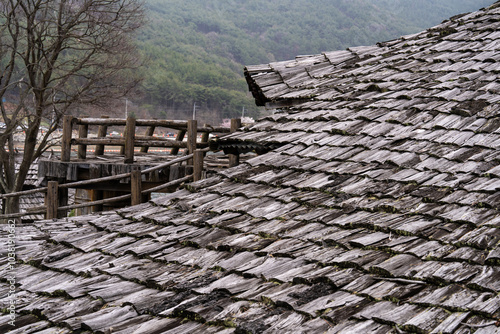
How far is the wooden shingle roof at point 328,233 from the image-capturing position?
2650 millimetres

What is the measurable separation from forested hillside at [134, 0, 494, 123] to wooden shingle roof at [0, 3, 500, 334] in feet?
139

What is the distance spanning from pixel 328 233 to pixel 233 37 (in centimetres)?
9220

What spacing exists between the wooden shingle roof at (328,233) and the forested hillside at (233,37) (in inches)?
1667

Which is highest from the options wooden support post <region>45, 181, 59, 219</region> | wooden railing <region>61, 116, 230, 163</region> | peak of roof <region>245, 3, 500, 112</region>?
peak of roof <region>245, 3, 500, 112</region>

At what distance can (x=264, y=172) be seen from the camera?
15.9ft

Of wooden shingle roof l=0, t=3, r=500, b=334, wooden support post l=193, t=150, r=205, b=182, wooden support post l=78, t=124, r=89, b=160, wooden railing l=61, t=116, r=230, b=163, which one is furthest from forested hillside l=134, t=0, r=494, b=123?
wooden shingle roof l=0, t=3, r=500, b=334

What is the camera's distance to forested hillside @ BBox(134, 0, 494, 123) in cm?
5591

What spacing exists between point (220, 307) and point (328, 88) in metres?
4.17

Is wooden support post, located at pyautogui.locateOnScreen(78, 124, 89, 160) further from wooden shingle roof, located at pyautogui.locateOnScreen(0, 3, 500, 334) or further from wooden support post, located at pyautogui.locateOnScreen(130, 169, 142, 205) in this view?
wooden shingle roof, located at pyautogui.locateOnScreen(0, 3, 500, 334)

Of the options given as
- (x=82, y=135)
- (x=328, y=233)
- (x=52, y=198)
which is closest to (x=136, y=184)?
(x=52, y=198)

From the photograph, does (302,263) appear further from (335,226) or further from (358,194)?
(358,194)

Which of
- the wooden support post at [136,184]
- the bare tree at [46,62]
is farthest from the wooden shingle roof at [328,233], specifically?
the bare tree at [46,62]

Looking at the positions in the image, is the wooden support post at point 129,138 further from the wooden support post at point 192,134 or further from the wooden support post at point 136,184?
the wooden support post at point 136,184

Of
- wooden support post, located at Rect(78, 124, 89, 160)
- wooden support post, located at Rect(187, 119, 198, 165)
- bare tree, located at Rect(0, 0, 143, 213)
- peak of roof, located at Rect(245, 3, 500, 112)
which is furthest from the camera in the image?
bare tree, located at Rect(0, 0, 143, 213)
